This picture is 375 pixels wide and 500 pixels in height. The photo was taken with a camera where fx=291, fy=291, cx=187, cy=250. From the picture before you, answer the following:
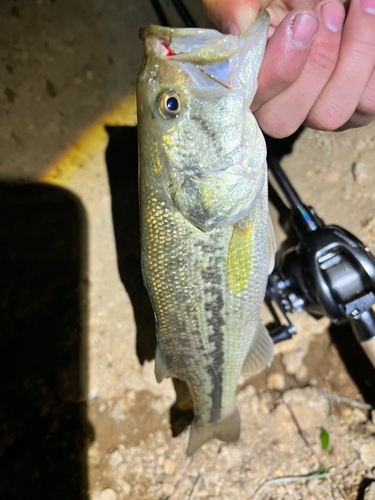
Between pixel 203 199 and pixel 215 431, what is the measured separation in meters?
1.40

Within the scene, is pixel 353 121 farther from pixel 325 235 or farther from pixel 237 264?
pixel 237 264

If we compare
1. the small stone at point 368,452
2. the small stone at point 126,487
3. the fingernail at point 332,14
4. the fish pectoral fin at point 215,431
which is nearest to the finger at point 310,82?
the fingernail at point 332,14

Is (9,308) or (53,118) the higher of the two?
(53,118)

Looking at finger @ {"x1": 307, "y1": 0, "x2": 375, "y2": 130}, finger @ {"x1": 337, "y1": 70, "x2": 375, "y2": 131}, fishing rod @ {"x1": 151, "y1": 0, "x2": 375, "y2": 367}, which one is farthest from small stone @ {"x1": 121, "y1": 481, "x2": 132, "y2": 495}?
finger @ {"x1": 337, "y1": 70, "x2": 375, "y2": 131}

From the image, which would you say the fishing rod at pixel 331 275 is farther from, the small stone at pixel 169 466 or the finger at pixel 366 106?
the small stone at pixel 169 466

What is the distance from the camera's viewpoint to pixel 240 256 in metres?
1.19

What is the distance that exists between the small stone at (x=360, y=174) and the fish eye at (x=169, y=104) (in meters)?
1.60

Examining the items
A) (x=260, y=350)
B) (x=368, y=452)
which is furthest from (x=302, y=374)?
(x=260, y=350)

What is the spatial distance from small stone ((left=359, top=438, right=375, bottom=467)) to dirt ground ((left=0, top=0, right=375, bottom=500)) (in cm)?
3

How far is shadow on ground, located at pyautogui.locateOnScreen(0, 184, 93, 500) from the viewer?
193 centimetres

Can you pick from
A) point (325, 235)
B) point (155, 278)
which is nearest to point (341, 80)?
point (325, 235)

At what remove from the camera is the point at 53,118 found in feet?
6.64

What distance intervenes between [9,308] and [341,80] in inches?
89.7

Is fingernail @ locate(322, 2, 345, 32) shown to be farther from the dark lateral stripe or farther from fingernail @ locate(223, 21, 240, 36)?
the dark lateral stripe
